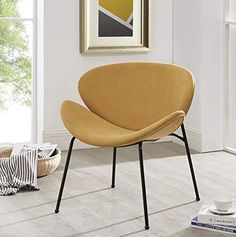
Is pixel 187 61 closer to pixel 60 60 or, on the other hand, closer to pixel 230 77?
pixel 230 77

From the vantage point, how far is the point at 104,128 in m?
4.21

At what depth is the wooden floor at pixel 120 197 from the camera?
3.79m

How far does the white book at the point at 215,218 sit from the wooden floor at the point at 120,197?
0.06m

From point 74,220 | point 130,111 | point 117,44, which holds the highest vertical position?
point 117,44

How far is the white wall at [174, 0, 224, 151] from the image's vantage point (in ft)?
17.8

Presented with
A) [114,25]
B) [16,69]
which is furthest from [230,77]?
[16,69]

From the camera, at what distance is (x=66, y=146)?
555cm

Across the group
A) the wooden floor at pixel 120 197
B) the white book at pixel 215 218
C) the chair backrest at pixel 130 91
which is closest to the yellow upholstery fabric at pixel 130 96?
the chair backrest at pixel 130 91

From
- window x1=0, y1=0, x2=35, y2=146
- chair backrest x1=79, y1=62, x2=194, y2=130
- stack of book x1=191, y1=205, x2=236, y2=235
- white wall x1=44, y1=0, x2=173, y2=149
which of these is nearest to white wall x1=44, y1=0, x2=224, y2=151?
white wall x1=44, y1=0, x2=173, y2=149

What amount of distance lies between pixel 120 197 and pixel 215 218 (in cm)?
75

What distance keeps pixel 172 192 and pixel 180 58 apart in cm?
157

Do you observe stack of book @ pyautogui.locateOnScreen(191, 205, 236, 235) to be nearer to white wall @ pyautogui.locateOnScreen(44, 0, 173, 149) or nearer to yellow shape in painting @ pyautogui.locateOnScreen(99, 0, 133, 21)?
white wall @ pyautogui.locateOnScreen(44, 0, 173, 149)

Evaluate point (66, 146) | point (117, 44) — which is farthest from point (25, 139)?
point (117, 44)

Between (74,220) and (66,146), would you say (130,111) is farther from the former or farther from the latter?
(66,146)
